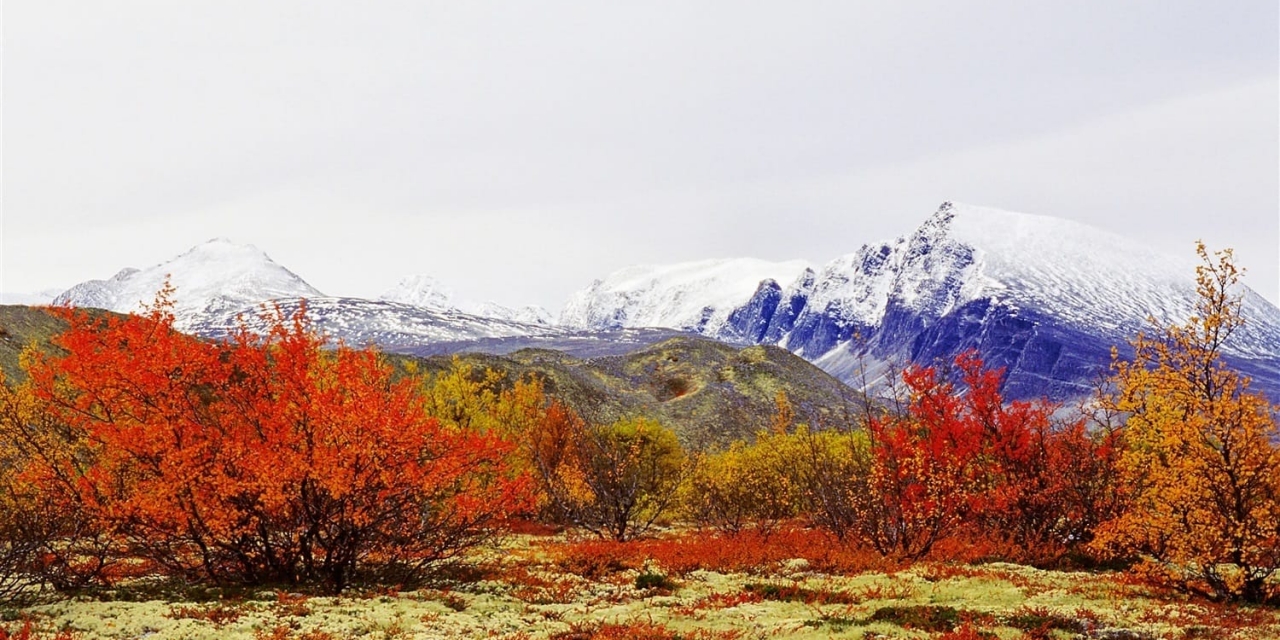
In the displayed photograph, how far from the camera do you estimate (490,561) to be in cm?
3562

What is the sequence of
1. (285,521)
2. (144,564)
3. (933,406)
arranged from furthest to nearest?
(933,406)
(144,564)
(285,521)

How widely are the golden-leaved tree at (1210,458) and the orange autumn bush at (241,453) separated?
816 inches

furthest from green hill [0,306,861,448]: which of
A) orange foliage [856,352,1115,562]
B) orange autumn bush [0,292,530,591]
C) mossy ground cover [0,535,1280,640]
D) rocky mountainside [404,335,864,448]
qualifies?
orange autumn bush [0,292,530,591]

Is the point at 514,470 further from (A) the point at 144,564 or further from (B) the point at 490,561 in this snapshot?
(A) the point at 144,564

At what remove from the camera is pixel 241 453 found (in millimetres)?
25406

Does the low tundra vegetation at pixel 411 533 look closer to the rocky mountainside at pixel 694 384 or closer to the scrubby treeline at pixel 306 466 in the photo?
the scrubby treeline at pixel 306 466

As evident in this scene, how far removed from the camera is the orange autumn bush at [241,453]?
25203 mm

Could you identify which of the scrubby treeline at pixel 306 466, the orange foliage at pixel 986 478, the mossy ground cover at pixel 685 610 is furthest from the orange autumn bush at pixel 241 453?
the orange foliage at pixel 986 478

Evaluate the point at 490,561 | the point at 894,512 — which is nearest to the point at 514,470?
the point at 490,561

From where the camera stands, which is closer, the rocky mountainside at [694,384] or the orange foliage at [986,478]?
the orange foliage at [986,478]

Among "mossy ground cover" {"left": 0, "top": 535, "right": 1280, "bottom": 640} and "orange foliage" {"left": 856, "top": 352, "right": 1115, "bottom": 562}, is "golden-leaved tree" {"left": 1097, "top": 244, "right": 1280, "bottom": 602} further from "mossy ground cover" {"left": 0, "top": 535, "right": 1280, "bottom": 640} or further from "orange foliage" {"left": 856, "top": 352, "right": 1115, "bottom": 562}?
"orange foliage" {"left": 856, "top": 352, "right": 1115, "bottom": 562}

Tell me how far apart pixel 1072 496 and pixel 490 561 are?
25.3m

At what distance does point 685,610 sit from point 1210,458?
15.2 metres

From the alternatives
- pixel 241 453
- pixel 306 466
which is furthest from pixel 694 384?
pixel 306 466
